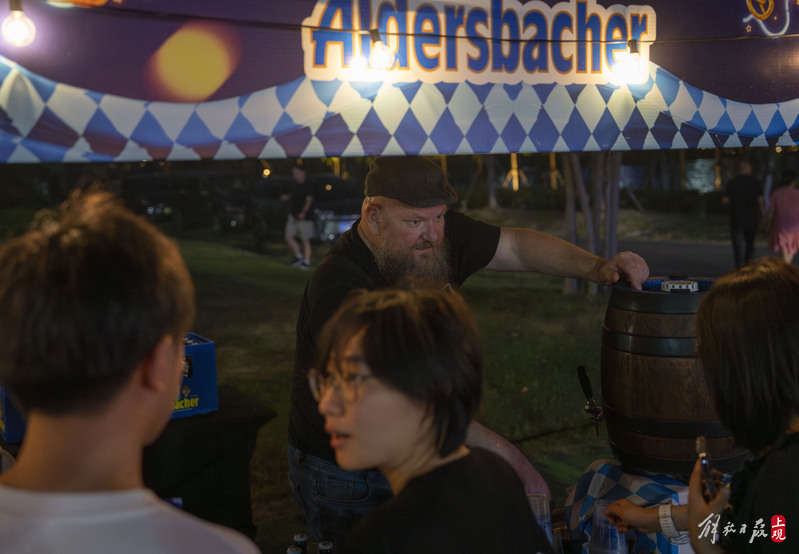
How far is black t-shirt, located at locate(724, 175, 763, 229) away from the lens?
459 inches

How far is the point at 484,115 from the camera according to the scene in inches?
106

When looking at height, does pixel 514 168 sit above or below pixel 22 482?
above

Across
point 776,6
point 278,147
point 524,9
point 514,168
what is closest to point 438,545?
point 278,147

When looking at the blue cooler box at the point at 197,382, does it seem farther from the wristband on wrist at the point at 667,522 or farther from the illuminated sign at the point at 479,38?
the wristband on wrist at the point at 667,522

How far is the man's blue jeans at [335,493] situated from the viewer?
2508 millimetres

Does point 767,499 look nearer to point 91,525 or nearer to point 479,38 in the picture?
point 91,525

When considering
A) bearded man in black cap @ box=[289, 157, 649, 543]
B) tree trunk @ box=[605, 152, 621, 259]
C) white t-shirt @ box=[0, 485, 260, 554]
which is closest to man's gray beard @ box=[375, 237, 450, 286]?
bearded man in black cap @ box=[289, 157, 649, 543]

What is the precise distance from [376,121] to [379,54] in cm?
21

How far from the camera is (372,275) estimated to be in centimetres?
270

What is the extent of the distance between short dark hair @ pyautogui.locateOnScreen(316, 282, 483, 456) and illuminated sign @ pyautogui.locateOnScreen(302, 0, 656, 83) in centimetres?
112

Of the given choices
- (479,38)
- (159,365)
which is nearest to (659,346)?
(479,38)

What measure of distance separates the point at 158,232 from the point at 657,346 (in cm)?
185

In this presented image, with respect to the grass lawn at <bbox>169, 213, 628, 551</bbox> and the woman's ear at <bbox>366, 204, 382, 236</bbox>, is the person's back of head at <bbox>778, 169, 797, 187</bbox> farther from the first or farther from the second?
the woman's ear at <bbox>366, 204, 382, 236</bbox>

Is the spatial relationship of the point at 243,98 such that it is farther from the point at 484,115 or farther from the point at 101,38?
the point at 484,115
